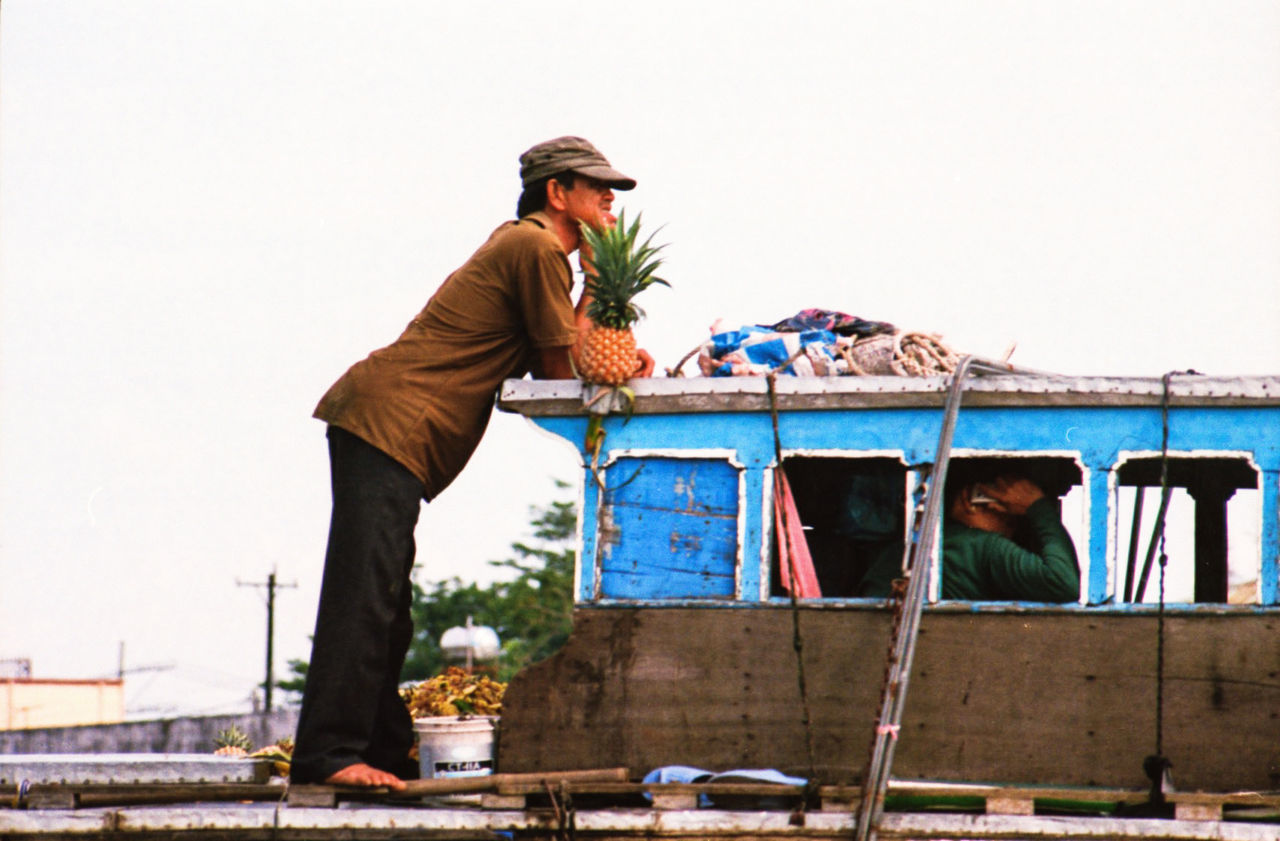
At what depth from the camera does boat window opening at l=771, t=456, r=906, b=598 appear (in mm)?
6562

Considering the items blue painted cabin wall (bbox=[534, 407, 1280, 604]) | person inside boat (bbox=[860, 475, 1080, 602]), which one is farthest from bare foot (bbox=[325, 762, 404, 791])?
person inside boat (bbox=[860, 475, 1080, 602])

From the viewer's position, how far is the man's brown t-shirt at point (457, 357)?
5879 millimetres

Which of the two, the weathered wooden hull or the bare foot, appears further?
the weathered wooden hull

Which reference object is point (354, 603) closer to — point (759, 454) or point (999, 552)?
point (759, 454)

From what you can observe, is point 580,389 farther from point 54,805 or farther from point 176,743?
point 176,743

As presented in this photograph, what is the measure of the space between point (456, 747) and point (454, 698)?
1706 mm

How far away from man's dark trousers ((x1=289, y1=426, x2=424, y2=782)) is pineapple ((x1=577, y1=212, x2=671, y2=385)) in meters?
0.88

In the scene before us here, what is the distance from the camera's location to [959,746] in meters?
5.84

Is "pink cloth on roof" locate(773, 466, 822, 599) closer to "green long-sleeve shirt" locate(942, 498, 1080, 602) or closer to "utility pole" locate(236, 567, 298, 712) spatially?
"green long-sleeve shirt" locate(942, 498, 1080, 602)

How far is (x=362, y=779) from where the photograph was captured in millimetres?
5547

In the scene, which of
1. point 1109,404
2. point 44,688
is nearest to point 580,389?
point 1109,404

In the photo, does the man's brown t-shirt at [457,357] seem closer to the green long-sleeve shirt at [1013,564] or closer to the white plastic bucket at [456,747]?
the white plastic bucket at [456,747]

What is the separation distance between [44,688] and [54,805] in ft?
123

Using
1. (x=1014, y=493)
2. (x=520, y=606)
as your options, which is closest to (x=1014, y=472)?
(x=1014, y=493)
